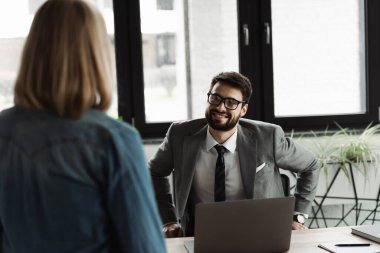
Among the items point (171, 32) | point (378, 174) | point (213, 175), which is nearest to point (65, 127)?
point (213, 175)

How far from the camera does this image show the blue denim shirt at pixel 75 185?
1035mm

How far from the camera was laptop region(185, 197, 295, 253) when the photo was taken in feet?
5.74

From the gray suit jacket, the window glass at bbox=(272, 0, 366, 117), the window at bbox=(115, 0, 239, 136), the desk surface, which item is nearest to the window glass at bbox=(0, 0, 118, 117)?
the window at bbox=(115, 0, 239, 136)

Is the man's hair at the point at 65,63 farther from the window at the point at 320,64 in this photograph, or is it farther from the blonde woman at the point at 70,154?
the window at the point at 320,64

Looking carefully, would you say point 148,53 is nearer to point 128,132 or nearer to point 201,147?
point 201,147

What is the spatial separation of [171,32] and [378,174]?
1.56m

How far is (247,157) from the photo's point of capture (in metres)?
2.60

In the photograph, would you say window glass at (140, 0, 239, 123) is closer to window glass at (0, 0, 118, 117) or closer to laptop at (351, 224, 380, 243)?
window glass at (0, 0, 118, 117)

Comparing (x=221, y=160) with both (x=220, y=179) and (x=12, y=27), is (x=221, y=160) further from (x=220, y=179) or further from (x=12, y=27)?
(x=12, y=27)

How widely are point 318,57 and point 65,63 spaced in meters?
2.94

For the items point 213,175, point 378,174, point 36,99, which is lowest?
point 378,174

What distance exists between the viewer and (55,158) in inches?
40.8

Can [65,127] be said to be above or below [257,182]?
above

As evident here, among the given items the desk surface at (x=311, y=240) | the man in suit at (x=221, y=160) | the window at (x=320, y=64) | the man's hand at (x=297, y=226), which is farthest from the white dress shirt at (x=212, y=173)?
the window at (x=320, y=64)
